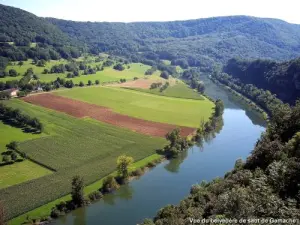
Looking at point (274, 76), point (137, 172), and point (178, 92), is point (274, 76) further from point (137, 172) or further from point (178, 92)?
point (137, 172)

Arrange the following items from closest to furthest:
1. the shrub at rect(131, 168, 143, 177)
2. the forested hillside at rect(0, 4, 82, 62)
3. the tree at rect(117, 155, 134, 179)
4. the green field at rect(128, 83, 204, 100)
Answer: the tree at rect(117, 155, 134, 179), the shrub at rect(131, 168, 143, 177), the green field at rect(128, 83, 204, 100), the forested hillside at rect(0, 4, 82, 62)

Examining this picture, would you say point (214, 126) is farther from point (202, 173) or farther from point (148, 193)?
point (148, 193)

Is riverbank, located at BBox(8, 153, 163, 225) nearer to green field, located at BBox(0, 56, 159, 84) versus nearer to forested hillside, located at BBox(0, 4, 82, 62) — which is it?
green field, located at BBox(0, 56, 159, 84)

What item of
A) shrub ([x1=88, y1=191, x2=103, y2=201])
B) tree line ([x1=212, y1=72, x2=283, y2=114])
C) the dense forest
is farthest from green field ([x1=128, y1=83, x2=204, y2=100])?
the dense forest

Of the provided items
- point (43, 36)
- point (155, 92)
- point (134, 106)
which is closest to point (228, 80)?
point (155, 92)

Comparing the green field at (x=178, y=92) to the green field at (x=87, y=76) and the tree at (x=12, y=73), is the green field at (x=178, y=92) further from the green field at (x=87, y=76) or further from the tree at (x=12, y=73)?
the tree at (x=12, y=73)

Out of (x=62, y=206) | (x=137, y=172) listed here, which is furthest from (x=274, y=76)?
(x=62, y=206)
